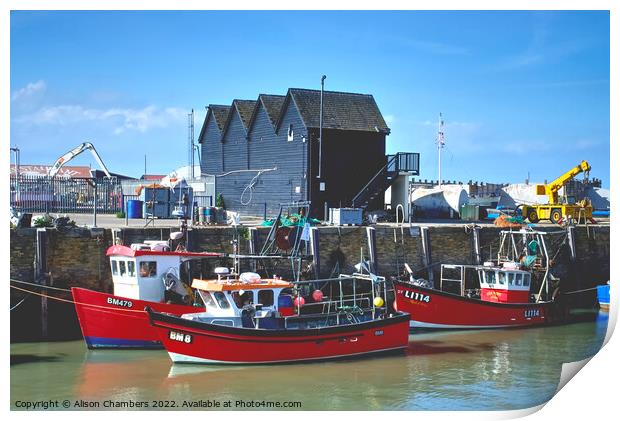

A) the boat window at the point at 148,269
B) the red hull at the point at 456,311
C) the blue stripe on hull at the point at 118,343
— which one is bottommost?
the blue stripe on hull at the point at 118,343

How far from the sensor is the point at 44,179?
33062 mm

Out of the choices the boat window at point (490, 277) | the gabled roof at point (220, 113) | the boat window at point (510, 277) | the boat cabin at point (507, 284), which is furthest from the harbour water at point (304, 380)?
the gabled roof at point (220, 113)

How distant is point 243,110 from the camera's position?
38.6 meters

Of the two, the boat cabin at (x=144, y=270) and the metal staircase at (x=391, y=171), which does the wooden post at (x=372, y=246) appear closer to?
the boat cabin at (x=144, y=270)

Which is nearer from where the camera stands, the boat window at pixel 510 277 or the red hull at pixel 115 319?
the red hull at pixel 115 319

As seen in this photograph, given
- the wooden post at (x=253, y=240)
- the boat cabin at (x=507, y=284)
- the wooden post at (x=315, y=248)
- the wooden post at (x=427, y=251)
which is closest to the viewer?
the wooden post at (x=253, y=240)

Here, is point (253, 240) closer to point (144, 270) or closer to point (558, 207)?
point (144, 270)

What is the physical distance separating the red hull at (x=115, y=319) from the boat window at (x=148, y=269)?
900mm

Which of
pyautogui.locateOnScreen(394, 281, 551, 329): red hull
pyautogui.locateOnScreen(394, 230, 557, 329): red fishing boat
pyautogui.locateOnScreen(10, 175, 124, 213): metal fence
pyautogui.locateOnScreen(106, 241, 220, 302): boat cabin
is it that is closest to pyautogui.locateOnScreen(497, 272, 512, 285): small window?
pyautogui.locateOnScreen(394, 230, 557, 329): red fishing boat

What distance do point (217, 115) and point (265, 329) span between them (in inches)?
948

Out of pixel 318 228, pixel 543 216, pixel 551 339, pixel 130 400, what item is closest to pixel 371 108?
pixel 543 216

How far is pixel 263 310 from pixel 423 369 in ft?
13.2

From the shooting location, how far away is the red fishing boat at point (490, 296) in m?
22.9

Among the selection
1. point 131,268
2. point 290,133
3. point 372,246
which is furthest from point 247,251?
point 290,133
